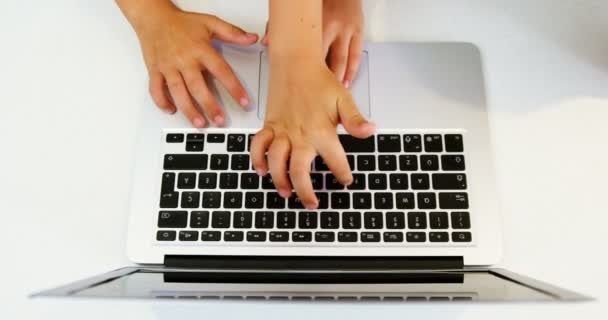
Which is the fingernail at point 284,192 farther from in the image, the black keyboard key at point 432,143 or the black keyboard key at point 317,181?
the black keyboard key at point 432,143

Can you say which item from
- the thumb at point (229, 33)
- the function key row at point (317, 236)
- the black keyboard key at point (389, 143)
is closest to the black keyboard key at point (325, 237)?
the function key row at point (317, 236)

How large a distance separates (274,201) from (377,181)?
4.1 inches

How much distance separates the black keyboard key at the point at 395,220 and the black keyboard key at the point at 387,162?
0.15 feet

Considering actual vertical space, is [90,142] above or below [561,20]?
below

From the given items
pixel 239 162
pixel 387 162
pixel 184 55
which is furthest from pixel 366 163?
pixel 184 55

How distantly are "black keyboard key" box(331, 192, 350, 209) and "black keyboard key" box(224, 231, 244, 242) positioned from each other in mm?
93

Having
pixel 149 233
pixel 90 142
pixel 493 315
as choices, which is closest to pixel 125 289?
pixel 149 233

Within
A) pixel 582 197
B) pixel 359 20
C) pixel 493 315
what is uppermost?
pixel 359 20

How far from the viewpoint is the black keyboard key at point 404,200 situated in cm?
46

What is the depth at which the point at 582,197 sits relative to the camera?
18.5 inches

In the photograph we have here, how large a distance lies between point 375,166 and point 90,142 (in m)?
0.30

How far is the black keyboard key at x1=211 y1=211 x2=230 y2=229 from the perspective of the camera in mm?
456

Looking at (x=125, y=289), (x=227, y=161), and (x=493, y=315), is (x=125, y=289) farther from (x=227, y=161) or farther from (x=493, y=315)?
(x=493, y=315)

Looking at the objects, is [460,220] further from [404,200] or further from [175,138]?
[175,138]
